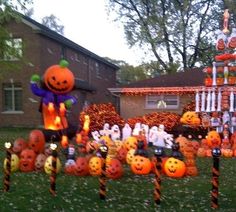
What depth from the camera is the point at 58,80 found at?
1438cm

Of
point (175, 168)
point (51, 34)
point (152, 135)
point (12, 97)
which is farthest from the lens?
point (51, 34)

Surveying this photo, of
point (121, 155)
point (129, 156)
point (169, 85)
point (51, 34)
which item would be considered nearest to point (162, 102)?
point (169, 85)

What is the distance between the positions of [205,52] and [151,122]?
18.0 meters

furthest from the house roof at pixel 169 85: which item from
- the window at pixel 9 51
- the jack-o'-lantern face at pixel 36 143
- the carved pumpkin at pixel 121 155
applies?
the jack-o'-lantern face at pixel 36 143

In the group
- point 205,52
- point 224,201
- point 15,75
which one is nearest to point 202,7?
point 205,52

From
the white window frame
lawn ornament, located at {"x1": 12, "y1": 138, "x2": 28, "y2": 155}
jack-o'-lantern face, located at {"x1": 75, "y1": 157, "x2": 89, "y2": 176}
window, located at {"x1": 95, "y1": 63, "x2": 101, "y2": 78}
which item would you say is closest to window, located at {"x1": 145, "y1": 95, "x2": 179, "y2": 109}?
the white window frame

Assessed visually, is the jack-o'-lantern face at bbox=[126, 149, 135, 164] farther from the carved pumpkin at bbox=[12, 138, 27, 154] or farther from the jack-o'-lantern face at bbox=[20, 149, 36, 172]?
the carved pumpkin at bbox=[12, 138, 27, 154]

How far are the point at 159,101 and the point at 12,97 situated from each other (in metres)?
9.16

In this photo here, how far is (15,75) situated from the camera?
28.4 m

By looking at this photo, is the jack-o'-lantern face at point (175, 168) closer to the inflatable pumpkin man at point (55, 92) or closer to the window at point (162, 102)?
the inflatable pumpkin man at point (55, 92)

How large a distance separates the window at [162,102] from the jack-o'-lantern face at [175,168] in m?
16.5

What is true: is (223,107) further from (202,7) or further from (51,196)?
(202,7)

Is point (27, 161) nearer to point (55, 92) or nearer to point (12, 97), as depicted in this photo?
point (55, 92)

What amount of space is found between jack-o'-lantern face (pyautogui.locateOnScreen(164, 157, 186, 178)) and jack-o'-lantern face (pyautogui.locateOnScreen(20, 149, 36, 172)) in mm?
3405
